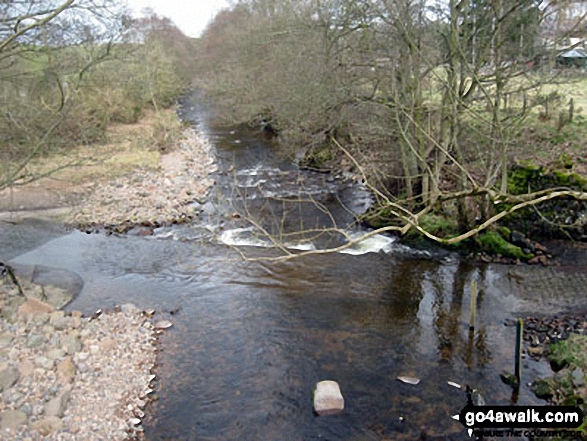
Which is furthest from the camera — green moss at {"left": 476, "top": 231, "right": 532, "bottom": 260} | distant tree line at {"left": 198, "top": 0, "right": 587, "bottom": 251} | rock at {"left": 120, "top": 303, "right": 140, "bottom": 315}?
green moss at {"left": 476, "top": 231, "right": 532, "bottom": 260}

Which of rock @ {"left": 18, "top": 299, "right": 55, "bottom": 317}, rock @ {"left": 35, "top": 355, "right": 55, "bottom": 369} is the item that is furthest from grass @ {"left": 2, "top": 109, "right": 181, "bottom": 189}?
rock @ {"left": 35, "top": 355, "right": 55, "bottom": 369}

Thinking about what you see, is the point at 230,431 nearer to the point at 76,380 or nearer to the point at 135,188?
the point at 76,380

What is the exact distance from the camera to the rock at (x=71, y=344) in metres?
8.55

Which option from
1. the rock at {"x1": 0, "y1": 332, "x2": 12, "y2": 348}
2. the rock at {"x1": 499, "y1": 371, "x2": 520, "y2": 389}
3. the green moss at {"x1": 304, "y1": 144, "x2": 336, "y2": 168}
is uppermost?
the green moss at {"x1": 304, "y1": 144, "x2": 336, "y2": 168}

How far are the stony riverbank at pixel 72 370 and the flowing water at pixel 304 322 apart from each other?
43 centimetres

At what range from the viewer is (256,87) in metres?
25.0

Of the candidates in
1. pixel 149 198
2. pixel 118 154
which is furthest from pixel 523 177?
pixel 118 154

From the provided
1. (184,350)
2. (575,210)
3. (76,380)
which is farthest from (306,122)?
(76,380)

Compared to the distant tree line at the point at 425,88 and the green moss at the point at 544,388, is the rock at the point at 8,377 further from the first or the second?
the green moss at the point at 544,388

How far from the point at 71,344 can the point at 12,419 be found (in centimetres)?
200

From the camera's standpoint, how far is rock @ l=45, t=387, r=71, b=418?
704 centimetres

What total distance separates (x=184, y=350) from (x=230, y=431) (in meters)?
2.32

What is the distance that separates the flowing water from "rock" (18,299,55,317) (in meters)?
0.67

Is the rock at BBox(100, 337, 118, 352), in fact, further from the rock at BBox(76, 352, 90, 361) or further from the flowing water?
the flowing water
